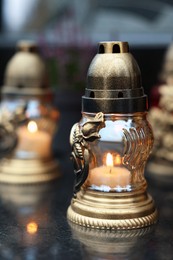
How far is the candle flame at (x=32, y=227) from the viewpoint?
3.18 feet

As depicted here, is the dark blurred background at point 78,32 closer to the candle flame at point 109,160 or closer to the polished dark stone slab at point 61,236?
the polished dark stone slab at point 61,236

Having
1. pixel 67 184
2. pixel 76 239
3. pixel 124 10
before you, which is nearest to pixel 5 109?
pixel 67 184

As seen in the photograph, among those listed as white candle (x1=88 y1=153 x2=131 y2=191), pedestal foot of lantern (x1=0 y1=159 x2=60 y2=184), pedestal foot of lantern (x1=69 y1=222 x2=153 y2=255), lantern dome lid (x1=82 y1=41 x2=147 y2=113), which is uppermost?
lantern dome lid (x1=82 y1=41 x2=147 y2=113)

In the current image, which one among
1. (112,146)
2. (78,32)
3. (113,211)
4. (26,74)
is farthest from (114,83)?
(78,32)

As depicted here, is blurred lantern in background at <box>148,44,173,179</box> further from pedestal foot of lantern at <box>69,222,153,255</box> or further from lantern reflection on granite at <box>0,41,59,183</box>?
pedestal foot of lantern at <box>69,222,153,255</box>

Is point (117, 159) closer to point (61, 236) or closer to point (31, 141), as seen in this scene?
point (61, 236)

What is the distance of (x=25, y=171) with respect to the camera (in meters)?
1.31

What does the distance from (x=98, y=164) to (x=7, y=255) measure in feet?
0.78

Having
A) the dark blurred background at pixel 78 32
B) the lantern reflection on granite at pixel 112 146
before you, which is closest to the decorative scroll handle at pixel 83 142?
the lantern reflection on granite at pixel 112 146

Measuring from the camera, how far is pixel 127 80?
0.97m

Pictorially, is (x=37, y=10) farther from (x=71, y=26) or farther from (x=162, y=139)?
(x=162, y=139)

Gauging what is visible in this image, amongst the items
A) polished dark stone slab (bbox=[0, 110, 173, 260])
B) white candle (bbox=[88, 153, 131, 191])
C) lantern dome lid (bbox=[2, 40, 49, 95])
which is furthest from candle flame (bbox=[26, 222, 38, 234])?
lantern dome lid (bbox=[2, 40, 49, 95])

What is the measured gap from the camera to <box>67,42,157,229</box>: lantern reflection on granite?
3.19 ft

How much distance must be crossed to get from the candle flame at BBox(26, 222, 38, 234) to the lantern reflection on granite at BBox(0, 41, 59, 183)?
300 millimetres
